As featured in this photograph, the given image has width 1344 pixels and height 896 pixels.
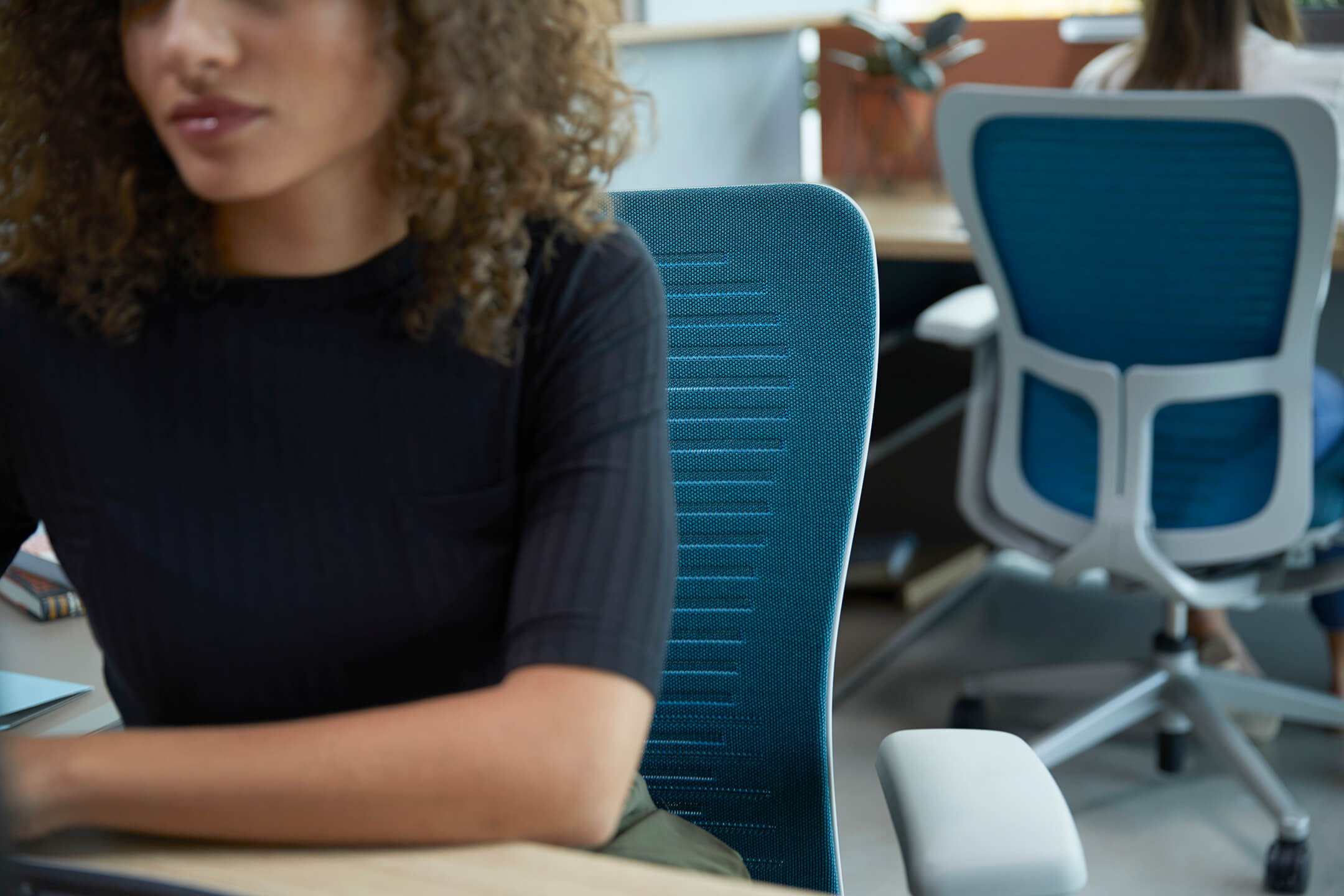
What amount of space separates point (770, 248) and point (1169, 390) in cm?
87

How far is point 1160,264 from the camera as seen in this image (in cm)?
160

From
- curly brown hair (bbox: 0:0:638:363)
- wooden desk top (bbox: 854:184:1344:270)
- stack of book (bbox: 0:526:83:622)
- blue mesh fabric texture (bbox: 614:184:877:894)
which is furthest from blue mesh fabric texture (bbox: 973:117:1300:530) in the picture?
stack of book (bbox: 0:526:83:622)

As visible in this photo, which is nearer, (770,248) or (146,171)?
(146,171)

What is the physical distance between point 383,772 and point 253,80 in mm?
339

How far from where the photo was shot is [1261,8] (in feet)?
6.52

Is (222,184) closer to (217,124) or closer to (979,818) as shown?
(217,124)

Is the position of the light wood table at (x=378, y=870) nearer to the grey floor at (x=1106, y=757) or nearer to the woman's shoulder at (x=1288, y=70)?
the grey floor at (x=1106, y=757)

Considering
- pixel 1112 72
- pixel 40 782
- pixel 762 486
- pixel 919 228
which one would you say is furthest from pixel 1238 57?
pixel 40 782

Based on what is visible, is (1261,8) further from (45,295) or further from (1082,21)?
(45,295)

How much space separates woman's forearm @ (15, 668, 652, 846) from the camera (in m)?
0.57

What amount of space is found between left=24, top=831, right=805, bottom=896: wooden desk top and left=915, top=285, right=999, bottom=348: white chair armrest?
4.35 ft

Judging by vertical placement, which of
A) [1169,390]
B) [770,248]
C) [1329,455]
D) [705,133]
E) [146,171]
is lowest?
[1329,455]

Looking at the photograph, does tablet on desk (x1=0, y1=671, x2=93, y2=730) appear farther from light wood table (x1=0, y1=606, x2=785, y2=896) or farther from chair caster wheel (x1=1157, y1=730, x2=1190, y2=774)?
chair caster wheel (x1=1157, y1=730, x2=1190, y2=774)

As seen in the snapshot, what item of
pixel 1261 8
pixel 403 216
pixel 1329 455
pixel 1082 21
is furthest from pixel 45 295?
pixel 1082 21
